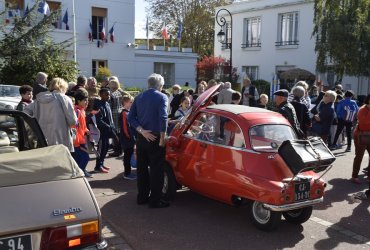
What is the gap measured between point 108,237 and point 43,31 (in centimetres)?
1670

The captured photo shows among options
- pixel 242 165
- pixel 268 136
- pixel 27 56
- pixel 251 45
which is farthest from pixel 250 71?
pixel 242 165

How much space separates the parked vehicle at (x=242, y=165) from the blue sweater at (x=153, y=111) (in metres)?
0.65

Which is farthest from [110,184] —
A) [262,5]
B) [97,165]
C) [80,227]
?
[262,5]

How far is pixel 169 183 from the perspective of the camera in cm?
659

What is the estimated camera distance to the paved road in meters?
5.07

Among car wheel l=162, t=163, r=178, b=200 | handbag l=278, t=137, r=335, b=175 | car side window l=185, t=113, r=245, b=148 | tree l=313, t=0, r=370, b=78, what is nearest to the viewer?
handbag l=278, t=137, r=335, b=175

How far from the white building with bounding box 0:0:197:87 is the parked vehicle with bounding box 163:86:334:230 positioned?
20472 millimetres

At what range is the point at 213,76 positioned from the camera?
31.5 meters

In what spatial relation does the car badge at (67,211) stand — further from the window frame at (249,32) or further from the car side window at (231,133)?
the window frame at (249,32)

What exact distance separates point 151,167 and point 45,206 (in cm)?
325

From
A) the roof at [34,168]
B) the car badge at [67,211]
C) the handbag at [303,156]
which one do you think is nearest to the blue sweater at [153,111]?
the handbag at [303,156]

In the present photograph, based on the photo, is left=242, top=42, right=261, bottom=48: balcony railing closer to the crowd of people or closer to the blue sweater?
the crowd of people

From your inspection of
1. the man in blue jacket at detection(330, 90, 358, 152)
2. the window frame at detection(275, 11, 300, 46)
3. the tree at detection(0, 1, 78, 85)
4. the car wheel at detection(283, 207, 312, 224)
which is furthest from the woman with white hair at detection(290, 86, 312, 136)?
the window frame at detection(275, 11, 300, 46)

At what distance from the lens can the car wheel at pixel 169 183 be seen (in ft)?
21.6
